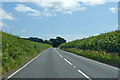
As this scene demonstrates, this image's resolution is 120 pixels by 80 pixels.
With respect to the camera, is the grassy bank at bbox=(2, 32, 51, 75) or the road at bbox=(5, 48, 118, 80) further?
the grassy bank at bbox=(2, 32, 51, 75)

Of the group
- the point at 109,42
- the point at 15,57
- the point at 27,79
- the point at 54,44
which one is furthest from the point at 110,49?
the point at 54,44

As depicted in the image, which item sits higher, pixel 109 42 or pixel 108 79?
pixel 109 42

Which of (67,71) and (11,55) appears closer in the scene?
(67,71)

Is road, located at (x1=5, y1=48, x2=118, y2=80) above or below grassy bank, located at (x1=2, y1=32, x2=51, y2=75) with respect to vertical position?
below

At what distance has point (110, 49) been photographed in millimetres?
20047

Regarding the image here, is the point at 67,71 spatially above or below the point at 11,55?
below

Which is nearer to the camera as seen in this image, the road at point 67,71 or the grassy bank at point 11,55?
the road at point 67,71

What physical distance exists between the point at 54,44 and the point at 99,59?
564 feet

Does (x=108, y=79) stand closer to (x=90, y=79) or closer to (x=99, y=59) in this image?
(x=90, y=79)

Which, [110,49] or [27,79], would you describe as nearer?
[27,79]

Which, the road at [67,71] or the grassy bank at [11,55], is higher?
the grassy bank at [11,55]

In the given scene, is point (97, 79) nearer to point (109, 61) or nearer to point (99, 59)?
point (109, 61)

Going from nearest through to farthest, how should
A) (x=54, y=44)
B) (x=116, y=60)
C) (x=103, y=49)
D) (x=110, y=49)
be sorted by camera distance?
(x=116, y=60)
(x=110, y=49)
(x=103, y=49)
(x=54, y=44)

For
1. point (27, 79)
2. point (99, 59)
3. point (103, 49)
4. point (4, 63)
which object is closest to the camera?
point (27, 79)
